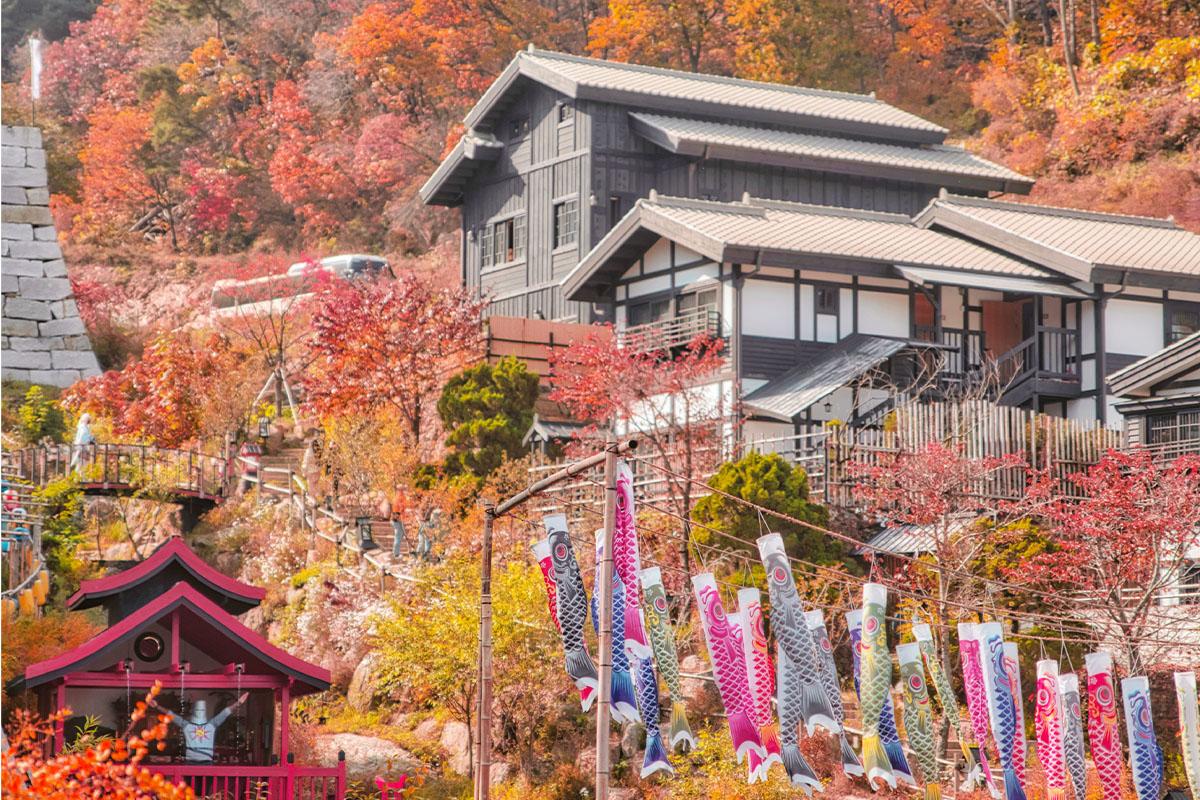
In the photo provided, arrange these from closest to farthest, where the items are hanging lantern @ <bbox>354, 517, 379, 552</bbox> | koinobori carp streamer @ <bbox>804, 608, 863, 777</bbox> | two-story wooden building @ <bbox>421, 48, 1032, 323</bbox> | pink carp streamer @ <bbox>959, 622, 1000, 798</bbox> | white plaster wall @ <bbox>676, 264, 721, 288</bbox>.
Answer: koinobori carp streamer @ <bbox>804, 608, 863, 777</bbox>, pink carp streamer @ <bbox>959, 622, 1000, 798</bbox>, hanging lantern @ <bbox>354, 517, 379, 552</bbox>, white plaster wall @ <bbox>676, 264, 721, 288</bbox>, two-story wooden building @ <bbox>421, 48, 1032, 323</bbox>

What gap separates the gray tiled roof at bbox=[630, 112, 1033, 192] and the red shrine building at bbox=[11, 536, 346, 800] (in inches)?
905

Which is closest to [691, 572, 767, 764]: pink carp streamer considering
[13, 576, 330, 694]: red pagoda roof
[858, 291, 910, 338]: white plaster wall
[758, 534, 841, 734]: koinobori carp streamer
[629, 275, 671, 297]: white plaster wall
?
[758, 534, 841, 734]: koinobori carp streamer

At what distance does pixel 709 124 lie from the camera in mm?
45750

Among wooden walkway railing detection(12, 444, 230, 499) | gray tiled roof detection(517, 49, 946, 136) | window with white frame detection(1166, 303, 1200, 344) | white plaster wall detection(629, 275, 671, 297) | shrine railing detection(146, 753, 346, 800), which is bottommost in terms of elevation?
shrine railing detection(146, 753, 346, 800)

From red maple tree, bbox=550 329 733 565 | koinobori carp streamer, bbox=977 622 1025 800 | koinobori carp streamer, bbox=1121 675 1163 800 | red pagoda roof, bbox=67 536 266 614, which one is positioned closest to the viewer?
koinobori carp streamer, bbox=977 622 1025 800

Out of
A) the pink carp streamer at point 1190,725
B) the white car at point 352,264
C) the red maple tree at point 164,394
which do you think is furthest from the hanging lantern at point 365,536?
the white car at point 352,264

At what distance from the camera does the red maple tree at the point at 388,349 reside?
1533 inches

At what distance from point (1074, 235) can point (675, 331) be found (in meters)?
9.74

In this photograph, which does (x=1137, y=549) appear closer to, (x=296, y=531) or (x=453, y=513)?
(x=453, y=513)

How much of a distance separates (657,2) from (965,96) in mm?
11497

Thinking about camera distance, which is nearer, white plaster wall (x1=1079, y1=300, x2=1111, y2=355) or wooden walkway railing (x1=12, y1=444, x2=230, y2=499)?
wooden walkway railing (x1=12, y1=444, x2=230, y2=499)

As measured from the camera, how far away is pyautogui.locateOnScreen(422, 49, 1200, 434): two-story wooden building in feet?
125

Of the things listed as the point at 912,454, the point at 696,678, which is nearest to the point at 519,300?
the point at 912,454

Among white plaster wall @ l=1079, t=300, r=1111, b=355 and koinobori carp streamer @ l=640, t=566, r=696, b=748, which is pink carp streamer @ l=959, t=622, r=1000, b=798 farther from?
white plaster wall @ l=1079, t=300, r=1111, b=355
